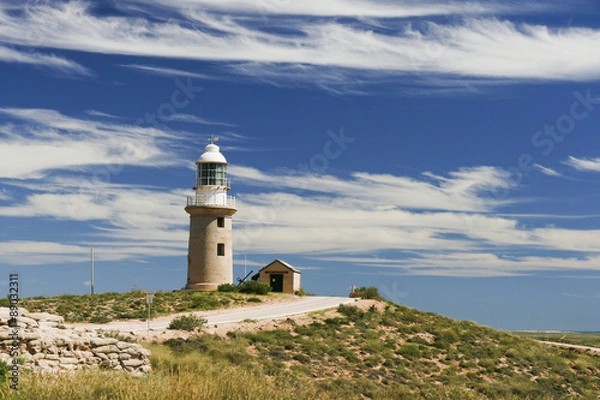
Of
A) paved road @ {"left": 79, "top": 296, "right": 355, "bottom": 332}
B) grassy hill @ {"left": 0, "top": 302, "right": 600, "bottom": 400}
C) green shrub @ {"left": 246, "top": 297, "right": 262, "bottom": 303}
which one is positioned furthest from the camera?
green shrub @ {"left": 246, "top": 297, "right": 262, "bottom": 303}

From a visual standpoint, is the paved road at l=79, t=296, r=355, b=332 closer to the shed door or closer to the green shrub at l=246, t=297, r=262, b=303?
the green shrub at l=246, t=297, r=262, b=303

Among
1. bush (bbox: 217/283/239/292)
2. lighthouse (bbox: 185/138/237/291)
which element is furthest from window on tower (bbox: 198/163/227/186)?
bush (bbox: 217/283/239/292)

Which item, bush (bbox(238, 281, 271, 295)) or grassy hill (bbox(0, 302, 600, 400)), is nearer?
grassy hill (bbox(0, 302, 600, 400))

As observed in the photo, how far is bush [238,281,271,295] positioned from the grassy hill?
8440 mm

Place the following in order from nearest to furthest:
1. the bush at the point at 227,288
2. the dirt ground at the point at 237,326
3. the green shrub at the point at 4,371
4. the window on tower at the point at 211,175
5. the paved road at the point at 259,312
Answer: the green shrub at the point at 4,371
the dirt ground at the point at 237,326
the paved road at the point at 259,312
the bush at the point at 227,288
the window on tower at the point at 211,175

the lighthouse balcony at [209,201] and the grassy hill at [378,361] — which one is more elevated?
the lighthouse balcony at [209,201]

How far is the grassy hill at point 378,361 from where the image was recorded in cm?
2359

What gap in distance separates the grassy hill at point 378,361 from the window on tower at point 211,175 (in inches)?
543

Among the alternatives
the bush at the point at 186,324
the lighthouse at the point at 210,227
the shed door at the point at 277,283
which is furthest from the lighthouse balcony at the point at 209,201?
the bush at the point at 186,324

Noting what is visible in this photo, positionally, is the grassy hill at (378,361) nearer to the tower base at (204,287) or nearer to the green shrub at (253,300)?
the green shrub at (253,300)

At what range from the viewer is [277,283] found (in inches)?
2179

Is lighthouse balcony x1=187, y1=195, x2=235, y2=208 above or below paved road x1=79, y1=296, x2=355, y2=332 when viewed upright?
above

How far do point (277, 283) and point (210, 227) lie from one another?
8091mm

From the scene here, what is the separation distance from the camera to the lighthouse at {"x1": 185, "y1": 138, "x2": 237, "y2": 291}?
165 feet
